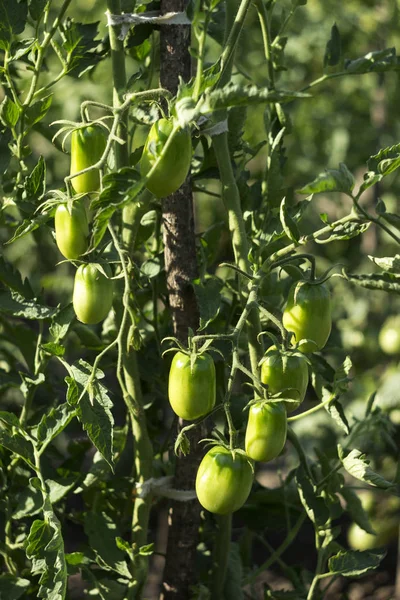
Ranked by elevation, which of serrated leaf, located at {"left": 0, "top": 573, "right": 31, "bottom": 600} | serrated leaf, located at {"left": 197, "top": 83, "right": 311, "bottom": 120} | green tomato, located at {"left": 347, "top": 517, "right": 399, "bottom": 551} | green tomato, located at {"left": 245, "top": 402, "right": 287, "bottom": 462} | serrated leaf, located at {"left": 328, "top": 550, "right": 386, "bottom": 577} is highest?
serrated leaf, located at {"left": 197, "top": 83, "right": 311, "bottom": 120}

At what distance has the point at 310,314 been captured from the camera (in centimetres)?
77

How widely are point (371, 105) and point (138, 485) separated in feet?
7.51

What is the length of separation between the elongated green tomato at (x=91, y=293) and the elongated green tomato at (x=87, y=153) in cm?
8

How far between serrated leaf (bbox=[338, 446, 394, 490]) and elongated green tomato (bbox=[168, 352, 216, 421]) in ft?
0.66

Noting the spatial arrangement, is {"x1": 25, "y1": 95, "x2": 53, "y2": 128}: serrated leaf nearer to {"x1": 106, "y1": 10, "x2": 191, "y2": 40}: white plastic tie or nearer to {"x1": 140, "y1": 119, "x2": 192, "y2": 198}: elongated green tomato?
{"x1": 106, "y1": 10, "x2": 191, "y2": 40}: white plastic tie

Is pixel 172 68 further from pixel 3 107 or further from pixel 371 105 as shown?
pixel 371 105

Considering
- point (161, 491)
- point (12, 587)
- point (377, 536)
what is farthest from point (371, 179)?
point (377, 536)

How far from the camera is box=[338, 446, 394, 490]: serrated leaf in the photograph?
0.79 meters

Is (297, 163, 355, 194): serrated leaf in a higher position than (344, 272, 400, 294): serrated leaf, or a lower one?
higher

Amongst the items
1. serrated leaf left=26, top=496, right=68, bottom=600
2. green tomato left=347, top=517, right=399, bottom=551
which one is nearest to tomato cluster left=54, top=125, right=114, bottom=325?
serrated leaf left=26, top=496, right=68, bottom=600

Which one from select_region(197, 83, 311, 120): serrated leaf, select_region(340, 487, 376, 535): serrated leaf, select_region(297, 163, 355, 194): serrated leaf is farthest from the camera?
select_region(340, 487, 376, 535): serrated leaf

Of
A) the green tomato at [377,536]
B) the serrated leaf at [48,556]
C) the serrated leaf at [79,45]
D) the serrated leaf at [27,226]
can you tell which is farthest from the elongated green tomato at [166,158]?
the green tomato at [377,536]

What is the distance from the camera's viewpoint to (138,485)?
3.10 feet

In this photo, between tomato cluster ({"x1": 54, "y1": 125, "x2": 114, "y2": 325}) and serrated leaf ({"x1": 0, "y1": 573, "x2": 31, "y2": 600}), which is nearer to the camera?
tomato cluster ({"x1": 54, "y1": 125, "x2": 114, "y2": 325})
